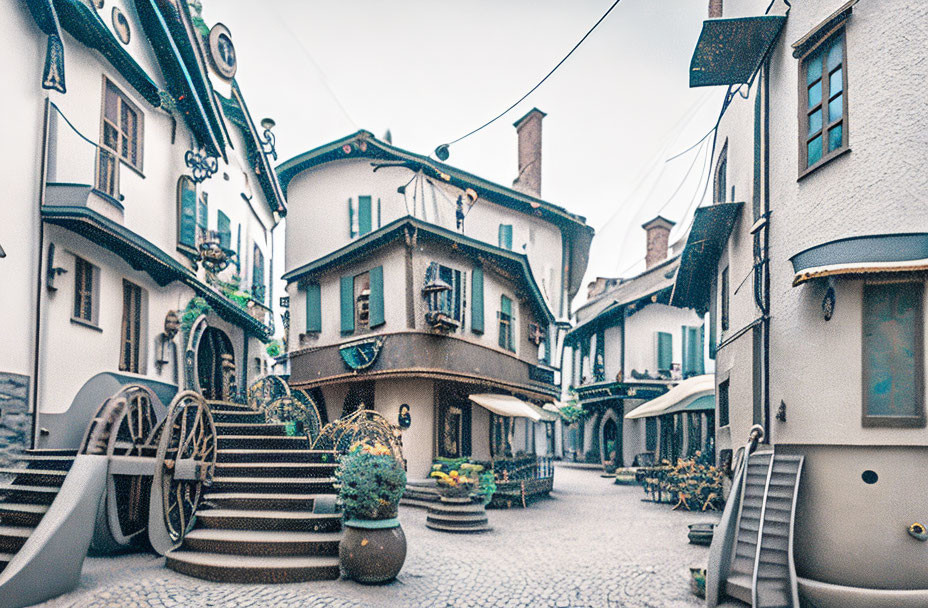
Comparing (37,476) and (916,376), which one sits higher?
(916,376)

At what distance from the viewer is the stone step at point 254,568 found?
751 centimetres

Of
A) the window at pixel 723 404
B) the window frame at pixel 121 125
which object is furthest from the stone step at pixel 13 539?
the window at pixel 723 404

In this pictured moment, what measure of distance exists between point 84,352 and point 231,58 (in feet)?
30.3

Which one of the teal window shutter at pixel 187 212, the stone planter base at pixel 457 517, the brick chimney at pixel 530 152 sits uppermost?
the brick chimney at pixel 530 152

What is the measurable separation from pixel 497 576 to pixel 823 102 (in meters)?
7.50

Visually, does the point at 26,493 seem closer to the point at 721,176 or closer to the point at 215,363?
the point at 215,363

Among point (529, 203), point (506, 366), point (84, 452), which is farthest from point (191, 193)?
point (529, 203)

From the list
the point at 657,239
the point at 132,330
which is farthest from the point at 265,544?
the point at 657,239

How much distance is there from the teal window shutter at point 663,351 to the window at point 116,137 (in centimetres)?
2232

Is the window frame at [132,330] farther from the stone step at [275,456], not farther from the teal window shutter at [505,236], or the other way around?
the teal window shutter at [505,236]

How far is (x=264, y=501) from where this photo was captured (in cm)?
884

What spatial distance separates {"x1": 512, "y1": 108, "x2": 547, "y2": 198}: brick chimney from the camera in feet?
82.6

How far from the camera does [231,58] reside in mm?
16000

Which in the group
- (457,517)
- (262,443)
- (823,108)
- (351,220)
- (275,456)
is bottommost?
(457,517)
